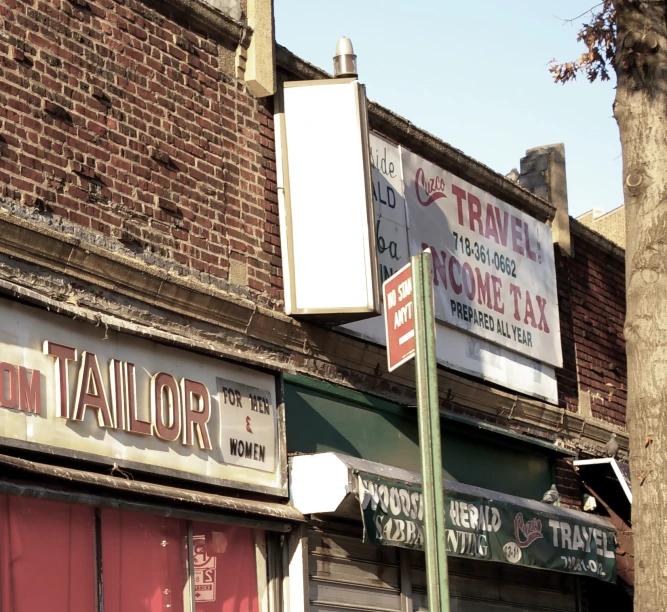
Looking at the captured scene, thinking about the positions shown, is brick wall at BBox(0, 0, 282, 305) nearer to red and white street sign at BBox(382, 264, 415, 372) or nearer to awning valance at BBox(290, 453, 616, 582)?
awning valance at BBox(290, 453, 616, 582)

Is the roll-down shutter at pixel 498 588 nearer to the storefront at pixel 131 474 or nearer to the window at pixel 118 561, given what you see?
the storefront at pixel 131 474

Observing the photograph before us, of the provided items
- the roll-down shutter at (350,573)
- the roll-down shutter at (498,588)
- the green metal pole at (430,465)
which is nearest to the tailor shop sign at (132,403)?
the roll-down shutter at (350,573)

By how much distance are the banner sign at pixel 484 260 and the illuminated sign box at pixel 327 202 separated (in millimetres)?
1652

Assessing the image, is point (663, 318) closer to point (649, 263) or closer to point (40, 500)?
point (649, 263)

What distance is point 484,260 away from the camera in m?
13.5

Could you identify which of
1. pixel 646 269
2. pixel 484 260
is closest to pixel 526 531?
pixel 484 260

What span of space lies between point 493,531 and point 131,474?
4.31m

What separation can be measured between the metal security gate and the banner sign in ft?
8.16

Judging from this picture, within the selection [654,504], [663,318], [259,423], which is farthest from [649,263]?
[259,423]

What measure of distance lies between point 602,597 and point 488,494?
11.8 ft

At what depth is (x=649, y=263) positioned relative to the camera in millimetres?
8758

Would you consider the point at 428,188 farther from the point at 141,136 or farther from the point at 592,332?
the point at 141,136

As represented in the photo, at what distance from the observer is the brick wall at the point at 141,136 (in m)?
8.52

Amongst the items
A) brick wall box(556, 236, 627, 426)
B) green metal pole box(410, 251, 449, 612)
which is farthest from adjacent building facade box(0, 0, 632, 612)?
green metal pole box(410, 251, 449, 612)
